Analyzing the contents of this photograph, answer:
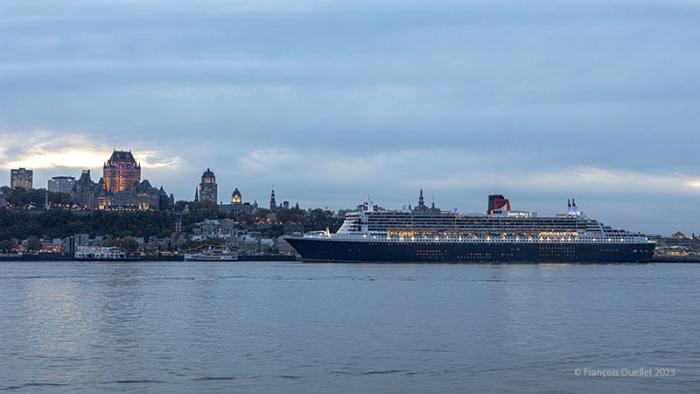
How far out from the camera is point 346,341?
34438 millimetres

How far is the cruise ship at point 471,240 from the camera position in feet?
387

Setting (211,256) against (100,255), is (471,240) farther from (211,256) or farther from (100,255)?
(100,255)

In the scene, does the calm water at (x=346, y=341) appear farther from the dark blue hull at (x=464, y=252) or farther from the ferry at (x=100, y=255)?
the ferry at (x=100, y=255)

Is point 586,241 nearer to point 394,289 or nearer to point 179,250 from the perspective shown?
point 394,289

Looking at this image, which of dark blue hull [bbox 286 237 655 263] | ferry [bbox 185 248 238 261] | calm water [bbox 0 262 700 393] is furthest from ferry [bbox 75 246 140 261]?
calm water [bbox 0 262 700 393]

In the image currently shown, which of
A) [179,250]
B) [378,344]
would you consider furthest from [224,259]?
[378,344]

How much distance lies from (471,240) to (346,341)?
87.7 meters

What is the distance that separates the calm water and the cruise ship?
57.8m

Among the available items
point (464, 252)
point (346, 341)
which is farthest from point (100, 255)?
point (346, 341)

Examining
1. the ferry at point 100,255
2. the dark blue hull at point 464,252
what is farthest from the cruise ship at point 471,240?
the ferry at point 100,255

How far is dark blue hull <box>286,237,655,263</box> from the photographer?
118m

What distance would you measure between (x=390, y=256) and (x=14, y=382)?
92299 millimetres

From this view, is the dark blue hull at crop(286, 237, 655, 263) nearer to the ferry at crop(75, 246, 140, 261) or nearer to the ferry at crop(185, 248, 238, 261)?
the ferry at crop(185, 248, 238, 261)

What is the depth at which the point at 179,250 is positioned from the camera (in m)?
183
